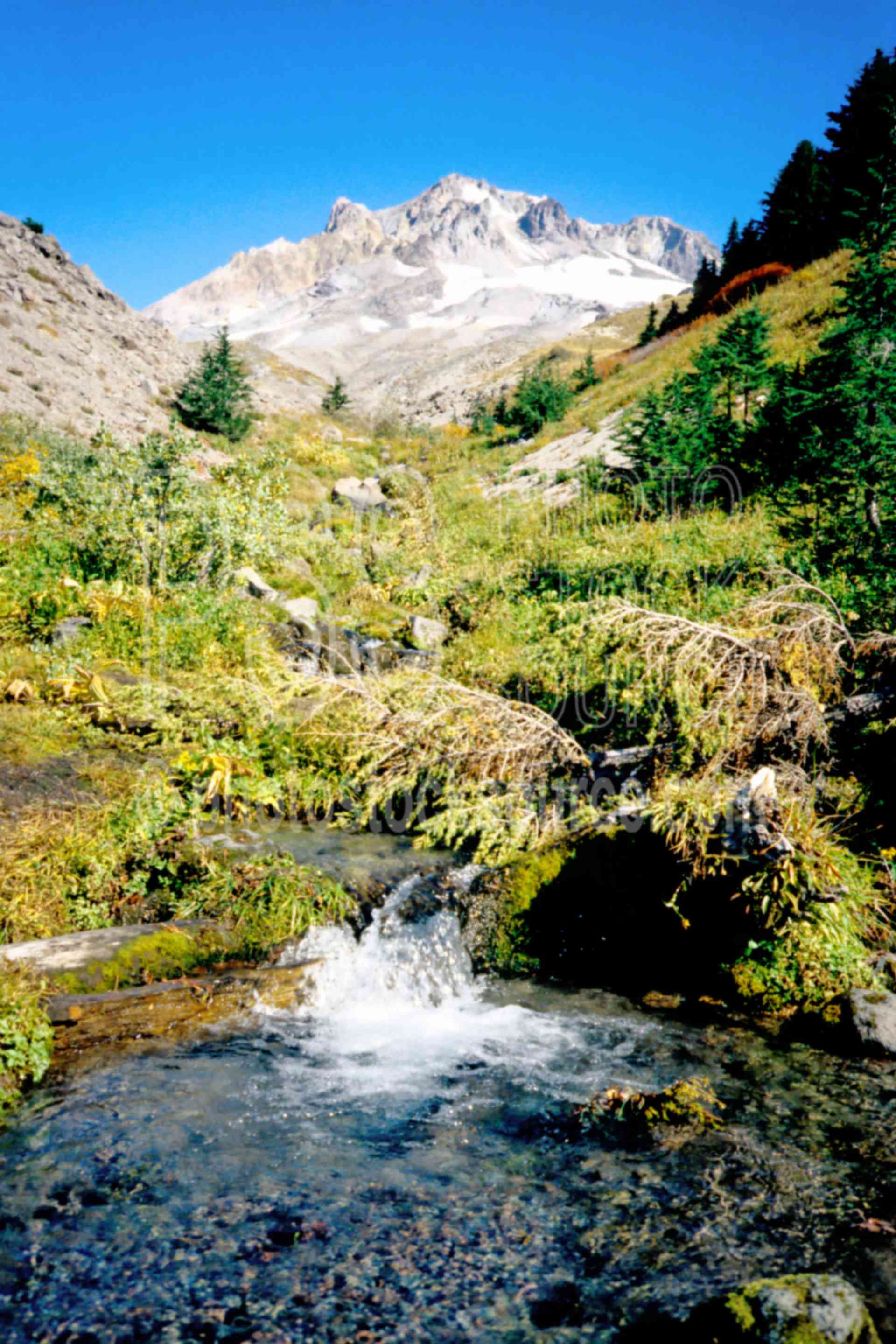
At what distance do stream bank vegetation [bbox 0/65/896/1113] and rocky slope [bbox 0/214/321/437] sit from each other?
10.9 metres

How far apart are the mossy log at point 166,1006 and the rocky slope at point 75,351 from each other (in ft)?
77.8

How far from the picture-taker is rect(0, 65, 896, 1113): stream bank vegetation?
6.06 meters

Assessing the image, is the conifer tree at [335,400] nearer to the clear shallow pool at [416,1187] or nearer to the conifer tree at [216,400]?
the conifer tree at [216,400]

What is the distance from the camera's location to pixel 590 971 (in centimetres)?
663

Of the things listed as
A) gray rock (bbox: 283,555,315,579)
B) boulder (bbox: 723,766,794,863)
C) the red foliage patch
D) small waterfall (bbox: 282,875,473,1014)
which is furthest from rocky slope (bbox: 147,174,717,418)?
boulder (bbox: 723,766,794,863)

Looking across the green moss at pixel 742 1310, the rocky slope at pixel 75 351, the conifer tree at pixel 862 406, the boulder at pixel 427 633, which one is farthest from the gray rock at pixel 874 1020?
the rocky slope at pixel 75 351

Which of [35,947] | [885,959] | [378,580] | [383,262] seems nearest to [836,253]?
[378,580]

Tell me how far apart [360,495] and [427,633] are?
41.4ft

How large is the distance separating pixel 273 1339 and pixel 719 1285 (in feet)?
6.09

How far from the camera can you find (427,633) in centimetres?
1473

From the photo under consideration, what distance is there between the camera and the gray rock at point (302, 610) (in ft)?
45.9

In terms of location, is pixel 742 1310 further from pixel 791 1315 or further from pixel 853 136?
pixel 853 136

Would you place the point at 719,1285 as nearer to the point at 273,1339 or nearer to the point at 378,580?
the point at 273,1339

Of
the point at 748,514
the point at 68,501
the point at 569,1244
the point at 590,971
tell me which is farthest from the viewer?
the point at 748,514
